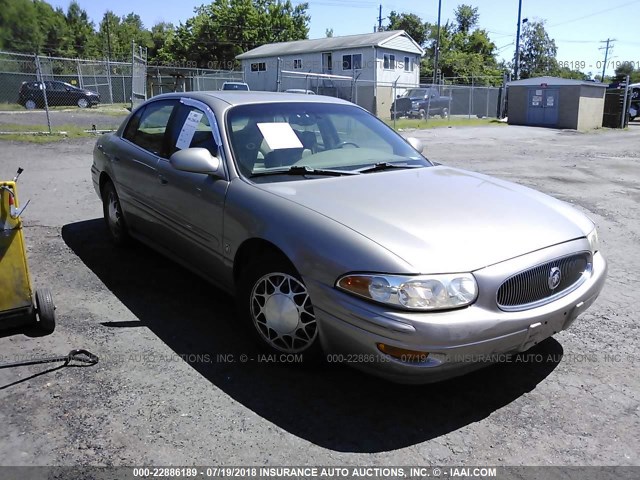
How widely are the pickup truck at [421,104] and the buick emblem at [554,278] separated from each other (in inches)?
1177

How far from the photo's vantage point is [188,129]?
13.6 feet

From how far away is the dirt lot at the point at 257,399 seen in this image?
252cm

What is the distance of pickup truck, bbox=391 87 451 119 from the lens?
3197cm

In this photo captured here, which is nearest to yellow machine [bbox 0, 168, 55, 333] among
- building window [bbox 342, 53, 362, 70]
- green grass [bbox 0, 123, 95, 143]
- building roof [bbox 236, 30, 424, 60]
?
green grass [bbox 0, 123, 95, 143]

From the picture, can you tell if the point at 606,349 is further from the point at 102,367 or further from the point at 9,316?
the point at 9,316

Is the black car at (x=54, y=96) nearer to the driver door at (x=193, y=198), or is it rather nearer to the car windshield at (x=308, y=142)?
the driver door at (x=193, y=198)

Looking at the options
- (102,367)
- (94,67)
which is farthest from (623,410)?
(94,67)

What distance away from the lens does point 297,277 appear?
294cm

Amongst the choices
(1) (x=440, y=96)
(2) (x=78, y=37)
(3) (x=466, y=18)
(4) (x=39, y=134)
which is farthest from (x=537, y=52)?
(4) (x=39, y=134)

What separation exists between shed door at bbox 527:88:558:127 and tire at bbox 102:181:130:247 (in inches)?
1132

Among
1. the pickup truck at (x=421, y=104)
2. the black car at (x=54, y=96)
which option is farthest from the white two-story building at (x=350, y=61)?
the black car at (x=54, y=96)

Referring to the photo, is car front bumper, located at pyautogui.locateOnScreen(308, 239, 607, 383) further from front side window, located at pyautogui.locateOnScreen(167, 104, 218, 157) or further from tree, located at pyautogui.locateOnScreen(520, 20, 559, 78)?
tree, located at pyautogui.locateOnScreen(520, 20, 559, 78)

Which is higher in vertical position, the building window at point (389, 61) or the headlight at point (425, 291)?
the building window at point (389, 61)

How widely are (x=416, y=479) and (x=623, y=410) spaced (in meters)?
1.32
